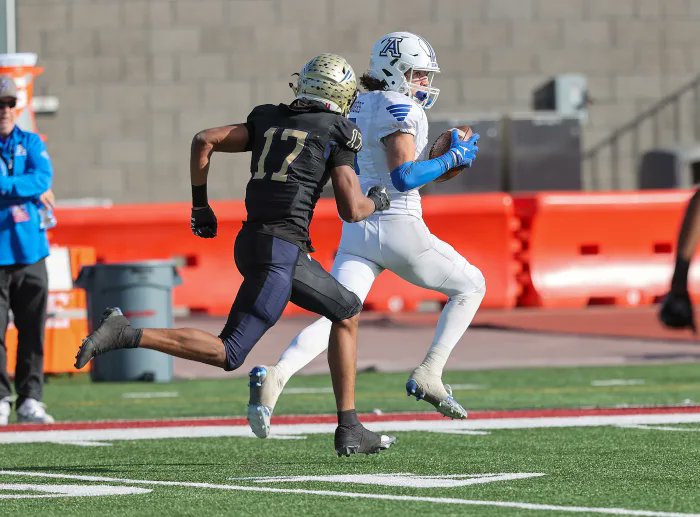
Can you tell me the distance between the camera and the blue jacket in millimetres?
10844

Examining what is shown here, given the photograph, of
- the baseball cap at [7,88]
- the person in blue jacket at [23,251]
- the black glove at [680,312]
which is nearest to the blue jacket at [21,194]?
the person in blue jacket at [23,251]

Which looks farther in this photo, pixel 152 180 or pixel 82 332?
pixel 152 180

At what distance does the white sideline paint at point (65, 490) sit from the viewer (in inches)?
284

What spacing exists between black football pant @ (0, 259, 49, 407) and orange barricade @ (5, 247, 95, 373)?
9.19ft

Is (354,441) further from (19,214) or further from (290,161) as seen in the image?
(19,214)

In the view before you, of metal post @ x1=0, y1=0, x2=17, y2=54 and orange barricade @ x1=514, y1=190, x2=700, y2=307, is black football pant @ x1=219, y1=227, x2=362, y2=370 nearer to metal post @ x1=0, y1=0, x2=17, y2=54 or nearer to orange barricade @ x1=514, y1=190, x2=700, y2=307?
metal post @ x1=0, y1=0, x2=17, y2=54

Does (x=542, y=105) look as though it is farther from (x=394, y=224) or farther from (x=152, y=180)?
(x=394, y=224)

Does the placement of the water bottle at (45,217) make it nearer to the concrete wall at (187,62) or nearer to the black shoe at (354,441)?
the black shoe at (354,441)

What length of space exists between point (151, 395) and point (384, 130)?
16.0 ft

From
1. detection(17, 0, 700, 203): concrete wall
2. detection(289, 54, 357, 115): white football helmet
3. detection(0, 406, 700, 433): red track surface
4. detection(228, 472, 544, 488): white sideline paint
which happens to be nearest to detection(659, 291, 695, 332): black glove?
detection(228, 472, 544, 488): white sideline paint

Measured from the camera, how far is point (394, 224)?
880 cm

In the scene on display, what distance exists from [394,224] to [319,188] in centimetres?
76

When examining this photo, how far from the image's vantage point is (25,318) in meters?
11.1

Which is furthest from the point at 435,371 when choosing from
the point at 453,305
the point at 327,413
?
the point at 327,413
